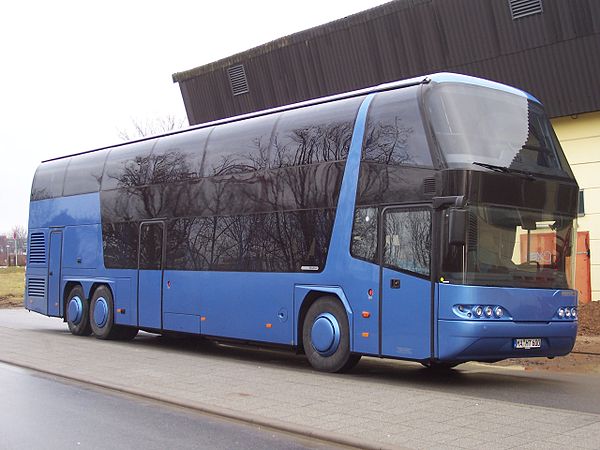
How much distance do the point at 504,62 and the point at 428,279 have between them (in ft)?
35.6

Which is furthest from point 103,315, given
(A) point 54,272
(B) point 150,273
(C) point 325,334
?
(C) point 325,334

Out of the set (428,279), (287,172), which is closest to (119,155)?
(287,172)

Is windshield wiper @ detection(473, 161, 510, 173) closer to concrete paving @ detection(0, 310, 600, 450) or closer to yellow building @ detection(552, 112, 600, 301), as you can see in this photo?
concrete paving @ detection(0, 310, 600, 450)

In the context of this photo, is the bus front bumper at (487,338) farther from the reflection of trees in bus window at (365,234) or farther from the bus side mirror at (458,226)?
the reflection of trees in bus window at (365,234)

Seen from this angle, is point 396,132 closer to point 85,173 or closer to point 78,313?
point 85,173

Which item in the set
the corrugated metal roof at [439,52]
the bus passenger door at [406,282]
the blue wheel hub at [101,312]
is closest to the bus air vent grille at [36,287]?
the blue wheel hub at [101,312]

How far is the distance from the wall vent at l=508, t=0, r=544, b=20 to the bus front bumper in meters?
10.5

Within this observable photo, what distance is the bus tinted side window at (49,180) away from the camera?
60.1 ft

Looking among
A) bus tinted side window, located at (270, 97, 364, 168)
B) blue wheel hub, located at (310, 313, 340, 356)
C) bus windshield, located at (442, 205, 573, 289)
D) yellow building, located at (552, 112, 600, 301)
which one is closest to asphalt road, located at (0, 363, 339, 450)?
blue wheel hub, located at (310, 313, 340, 356)

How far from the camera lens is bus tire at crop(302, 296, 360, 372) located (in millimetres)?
11141

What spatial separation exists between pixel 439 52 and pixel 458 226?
11.8m

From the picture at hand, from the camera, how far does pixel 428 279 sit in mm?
10000

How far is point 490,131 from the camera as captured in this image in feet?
34.3

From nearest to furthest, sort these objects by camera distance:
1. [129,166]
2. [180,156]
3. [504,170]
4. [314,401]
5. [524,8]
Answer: [314,401] < [504,170] < [180,156] < [129,166] < [524,8]
